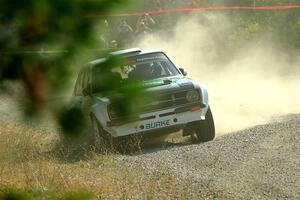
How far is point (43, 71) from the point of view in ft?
7.18

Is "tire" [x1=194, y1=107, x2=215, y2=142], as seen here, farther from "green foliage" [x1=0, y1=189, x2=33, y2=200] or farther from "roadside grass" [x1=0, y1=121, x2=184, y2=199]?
"green foliage" [x1=0, y1=189, x2=33, y2=200]

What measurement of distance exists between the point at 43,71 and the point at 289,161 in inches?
318

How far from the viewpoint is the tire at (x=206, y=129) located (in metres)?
12.2

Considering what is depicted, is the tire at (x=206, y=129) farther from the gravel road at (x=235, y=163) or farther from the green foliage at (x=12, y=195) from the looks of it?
the green foliage at (x=12, y=195)

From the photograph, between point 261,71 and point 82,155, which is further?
point 261,71

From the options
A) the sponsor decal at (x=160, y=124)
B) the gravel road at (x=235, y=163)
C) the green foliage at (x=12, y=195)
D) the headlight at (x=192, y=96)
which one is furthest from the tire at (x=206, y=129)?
the green foliage at (x=12, y=195)

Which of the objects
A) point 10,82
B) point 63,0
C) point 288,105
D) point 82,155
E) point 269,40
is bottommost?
point 269,40

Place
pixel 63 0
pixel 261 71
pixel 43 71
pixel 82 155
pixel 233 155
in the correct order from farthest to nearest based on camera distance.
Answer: pixel 261 71 → pixel 82 155 → pixel 233 155 → pixel 43 71 → pixel 63 0

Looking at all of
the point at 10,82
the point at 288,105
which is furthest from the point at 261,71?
the point at 10,82

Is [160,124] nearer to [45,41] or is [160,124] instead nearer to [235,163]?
[235,163]

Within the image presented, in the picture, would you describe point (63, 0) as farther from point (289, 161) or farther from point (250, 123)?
point (250, 123)

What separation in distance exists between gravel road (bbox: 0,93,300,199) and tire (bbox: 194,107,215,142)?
0.47 ft

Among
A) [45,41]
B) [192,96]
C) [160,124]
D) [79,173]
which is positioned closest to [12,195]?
[45,41]

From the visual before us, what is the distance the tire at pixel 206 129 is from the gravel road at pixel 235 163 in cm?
14
